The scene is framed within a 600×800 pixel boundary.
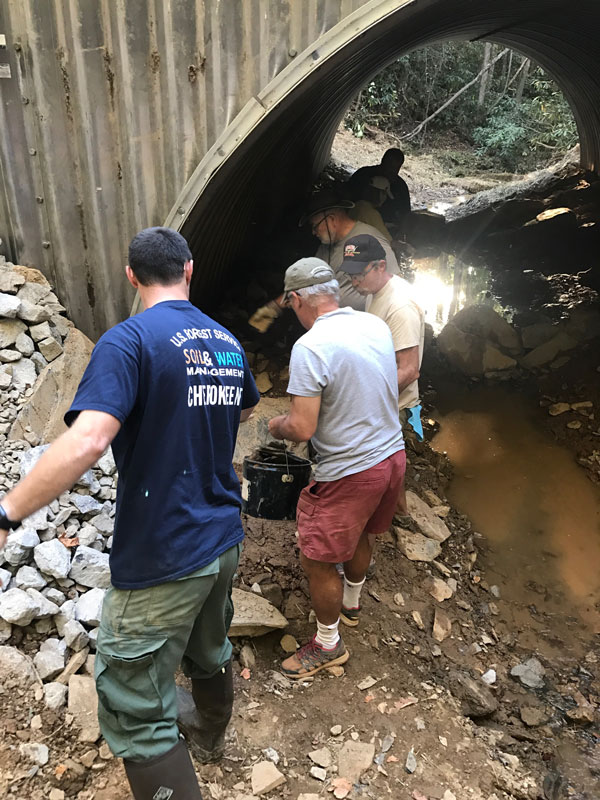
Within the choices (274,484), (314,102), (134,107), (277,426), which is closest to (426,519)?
(274,484)

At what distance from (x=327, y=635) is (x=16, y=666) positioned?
154 cm

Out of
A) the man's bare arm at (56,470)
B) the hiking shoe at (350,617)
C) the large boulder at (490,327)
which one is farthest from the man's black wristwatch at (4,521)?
the large boulder at (490,327)

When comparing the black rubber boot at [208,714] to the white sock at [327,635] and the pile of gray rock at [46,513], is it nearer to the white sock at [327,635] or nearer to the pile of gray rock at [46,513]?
the pile of gray rock at [46,513]

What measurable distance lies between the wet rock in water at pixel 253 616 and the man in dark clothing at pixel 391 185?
4972 millimetres

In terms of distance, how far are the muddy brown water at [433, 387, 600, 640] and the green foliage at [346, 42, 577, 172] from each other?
15.4 m

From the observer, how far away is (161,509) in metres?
1.95

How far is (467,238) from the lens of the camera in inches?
400

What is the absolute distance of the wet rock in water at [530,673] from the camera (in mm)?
3487

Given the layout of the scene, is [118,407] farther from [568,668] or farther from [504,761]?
[568,668]

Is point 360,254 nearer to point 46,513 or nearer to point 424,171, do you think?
point 46,513

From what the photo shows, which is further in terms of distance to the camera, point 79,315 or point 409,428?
point 409,428

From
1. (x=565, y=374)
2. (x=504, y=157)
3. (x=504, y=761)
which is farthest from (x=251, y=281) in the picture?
(x=504, y=157)

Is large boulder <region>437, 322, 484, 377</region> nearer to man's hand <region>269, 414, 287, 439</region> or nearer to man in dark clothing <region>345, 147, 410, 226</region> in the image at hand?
man in dark clothing <region>345, 147, 410, 226</region>

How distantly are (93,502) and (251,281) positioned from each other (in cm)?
396
